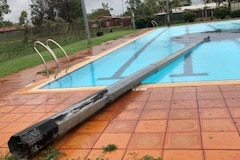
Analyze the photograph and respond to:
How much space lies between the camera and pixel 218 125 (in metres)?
3.56

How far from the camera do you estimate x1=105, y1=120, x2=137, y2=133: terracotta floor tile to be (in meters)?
3.75

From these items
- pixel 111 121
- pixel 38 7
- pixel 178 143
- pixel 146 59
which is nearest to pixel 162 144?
pixel 178 143

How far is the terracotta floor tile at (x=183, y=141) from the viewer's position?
3126 millimetres

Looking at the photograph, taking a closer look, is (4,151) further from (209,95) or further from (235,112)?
(209,95)

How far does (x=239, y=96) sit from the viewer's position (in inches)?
179

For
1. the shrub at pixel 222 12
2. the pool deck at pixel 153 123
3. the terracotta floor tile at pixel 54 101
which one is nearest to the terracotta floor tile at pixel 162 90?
the pool deck at pixel 153 123

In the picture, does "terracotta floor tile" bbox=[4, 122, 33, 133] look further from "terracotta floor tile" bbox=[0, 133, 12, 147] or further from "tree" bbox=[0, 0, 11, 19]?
"tree" bbox=[0, 0, 11, 19]

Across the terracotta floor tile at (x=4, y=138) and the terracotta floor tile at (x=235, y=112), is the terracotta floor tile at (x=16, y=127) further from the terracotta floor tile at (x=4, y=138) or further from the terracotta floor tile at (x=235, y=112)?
the terracotta floor tile at (x=235, y=112)

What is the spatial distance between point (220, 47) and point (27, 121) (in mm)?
8398

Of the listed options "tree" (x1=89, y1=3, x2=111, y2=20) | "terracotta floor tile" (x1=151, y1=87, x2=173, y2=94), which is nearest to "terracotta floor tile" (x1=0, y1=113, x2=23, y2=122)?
"terracotta floor tile" (x1=151, y1=87, x2=173, y2=94)

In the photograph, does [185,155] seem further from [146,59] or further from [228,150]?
[146,59]

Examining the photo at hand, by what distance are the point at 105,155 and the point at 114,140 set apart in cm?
36

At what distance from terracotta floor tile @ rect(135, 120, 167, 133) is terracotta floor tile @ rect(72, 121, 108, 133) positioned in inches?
18.4

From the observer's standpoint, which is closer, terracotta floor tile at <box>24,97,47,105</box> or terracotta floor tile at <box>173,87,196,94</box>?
terracotta floor tile at <box>173,87,196,94</box>
